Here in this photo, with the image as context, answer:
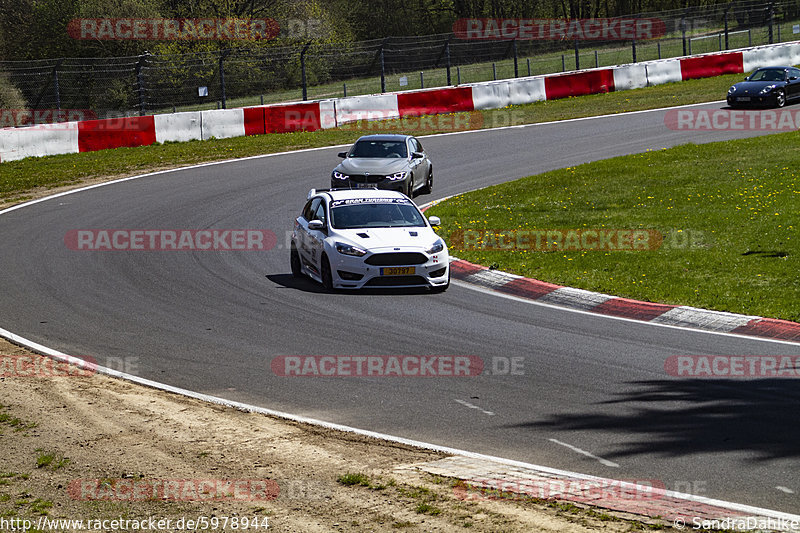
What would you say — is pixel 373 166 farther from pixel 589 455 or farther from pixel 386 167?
pixel 589 455

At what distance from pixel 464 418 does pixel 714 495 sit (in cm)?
262

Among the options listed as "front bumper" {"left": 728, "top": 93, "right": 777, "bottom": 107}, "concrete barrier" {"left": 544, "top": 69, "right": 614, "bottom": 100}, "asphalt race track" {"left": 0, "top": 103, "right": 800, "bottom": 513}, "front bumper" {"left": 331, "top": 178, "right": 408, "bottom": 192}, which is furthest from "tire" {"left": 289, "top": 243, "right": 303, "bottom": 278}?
"concrete barrier" {"left": 544, "top": 69, "right": 614, "bottom": 100}

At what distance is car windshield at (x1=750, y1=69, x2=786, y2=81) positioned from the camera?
32219 millimetres

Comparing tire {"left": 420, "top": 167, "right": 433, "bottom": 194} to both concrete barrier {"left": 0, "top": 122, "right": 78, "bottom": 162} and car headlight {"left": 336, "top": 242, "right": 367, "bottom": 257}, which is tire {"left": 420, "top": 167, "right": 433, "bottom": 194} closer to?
car headlight {"left": 336, "top": 242, "right": 367, "bottom": 257}

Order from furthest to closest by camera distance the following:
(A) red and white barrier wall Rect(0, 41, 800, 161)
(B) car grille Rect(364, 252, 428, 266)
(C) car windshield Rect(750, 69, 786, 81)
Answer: (C) car windshield Rect(750, 69, 786, 81) → (A) red and white barrier wall Rect(0, 41, 800, 161) → (B) car grille Rect(364, 252, 428, 266)

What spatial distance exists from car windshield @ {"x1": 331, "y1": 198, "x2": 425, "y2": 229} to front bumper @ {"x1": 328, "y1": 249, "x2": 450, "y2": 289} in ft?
3.10

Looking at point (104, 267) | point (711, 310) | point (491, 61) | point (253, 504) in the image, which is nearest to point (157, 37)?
point (491, 61)

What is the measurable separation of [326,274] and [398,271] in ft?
3.78

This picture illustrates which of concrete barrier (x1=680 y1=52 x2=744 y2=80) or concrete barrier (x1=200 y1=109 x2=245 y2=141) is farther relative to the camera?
concrete barrier (x1=680 y1=52 x2=744 y2=80)

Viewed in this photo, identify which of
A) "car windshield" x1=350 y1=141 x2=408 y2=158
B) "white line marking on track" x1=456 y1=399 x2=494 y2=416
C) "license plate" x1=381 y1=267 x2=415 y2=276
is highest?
"car windshield" x1=350 y1=141 x2=408 y2=158

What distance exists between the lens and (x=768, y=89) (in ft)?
103

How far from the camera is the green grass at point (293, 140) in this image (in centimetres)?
2598

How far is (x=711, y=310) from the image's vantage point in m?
12.5

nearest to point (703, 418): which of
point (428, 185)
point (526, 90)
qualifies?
point (428, 185)
